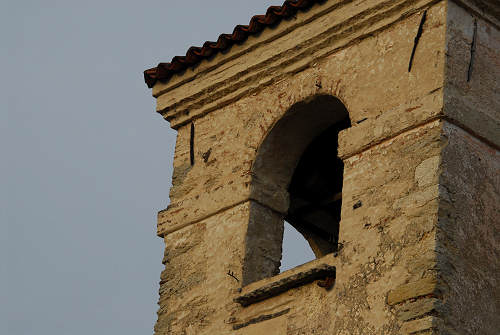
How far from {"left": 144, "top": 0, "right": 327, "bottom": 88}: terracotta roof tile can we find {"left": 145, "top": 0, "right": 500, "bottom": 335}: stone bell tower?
0.05 ft

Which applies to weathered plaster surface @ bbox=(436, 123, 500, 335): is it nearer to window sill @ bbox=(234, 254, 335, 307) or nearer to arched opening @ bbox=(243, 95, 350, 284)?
window sill @ bbox=(234, 254, 335, 307)

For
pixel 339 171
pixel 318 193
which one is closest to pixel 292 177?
pixel 318 193

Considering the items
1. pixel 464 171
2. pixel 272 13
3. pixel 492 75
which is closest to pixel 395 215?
pixel 464 171

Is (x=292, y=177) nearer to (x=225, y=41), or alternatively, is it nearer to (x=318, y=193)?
(x=318, y=193)

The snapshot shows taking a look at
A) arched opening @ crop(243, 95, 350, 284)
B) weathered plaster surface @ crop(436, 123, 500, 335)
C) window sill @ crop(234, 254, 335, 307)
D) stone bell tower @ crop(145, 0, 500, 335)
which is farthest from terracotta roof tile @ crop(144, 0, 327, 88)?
window sill @ crop(234, 254, 335, 307)

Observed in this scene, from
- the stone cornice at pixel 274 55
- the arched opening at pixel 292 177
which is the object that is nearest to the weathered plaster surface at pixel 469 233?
the stone cornice at pixel 274 55

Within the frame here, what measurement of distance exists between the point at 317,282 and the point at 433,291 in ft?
3.82

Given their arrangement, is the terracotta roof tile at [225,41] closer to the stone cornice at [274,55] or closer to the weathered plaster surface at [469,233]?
the stone cornice at [274,55]

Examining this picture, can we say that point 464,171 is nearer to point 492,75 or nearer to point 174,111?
point 492,75

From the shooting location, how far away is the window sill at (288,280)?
968 cm

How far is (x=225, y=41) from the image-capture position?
11.5m

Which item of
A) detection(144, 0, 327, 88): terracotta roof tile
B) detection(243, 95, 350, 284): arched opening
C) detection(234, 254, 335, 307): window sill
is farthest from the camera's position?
detection(144, 0, 327, 88): terracotta roof tile

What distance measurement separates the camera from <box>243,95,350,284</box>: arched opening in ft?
35.0

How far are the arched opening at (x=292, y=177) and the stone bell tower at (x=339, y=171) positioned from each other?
1cm
